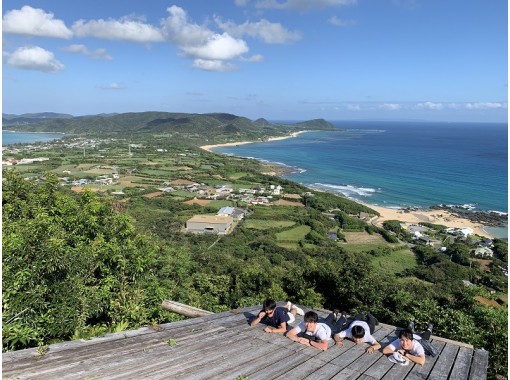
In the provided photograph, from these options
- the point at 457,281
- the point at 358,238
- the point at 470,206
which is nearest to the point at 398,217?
the point at 358,238

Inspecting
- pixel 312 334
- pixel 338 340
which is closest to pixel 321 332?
pixel 312 334

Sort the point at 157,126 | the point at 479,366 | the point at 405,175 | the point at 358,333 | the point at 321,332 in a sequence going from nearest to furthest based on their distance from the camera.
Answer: the point at 479,366 < the point at 321,332 < the point at 358,333 < the point at 405,175 < the point at 157,126

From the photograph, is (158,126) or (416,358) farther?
(158,126)

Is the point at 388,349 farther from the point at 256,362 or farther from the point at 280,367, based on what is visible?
the point at 256,362

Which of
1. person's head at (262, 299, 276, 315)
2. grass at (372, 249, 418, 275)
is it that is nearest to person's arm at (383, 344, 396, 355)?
person's head at (262, 299, 276, 315)

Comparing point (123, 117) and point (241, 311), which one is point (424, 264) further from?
point (123, 117)

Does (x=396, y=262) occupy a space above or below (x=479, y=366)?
below

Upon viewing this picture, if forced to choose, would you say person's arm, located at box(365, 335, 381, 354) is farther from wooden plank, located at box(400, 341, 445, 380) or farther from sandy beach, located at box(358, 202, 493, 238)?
sandy beach, located at box(358, 202, 493, 238)
